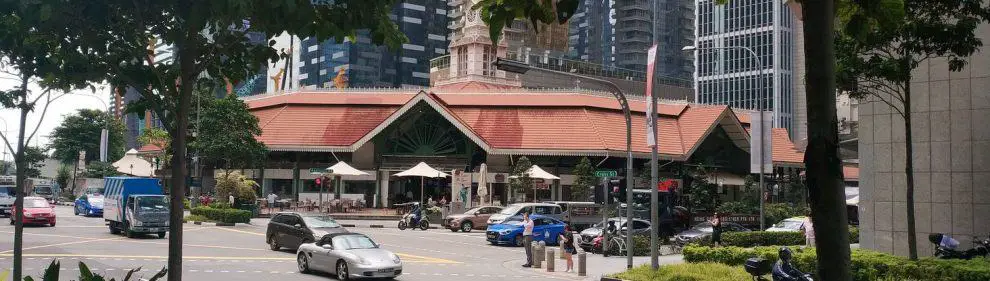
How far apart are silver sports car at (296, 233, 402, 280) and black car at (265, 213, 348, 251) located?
14.9 feet

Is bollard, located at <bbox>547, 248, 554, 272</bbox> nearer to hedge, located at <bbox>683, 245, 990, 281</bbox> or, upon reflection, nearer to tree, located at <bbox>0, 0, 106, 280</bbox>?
hedge, located at <bbox>683, 245, 990, 281</bbox>

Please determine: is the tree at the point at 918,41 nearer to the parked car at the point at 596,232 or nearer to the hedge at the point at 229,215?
the parked car at the point at 596,232

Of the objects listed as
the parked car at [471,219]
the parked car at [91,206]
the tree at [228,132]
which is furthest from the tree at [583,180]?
the parked car at [91,206]

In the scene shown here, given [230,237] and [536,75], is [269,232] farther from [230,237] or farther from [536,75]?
[536,75]

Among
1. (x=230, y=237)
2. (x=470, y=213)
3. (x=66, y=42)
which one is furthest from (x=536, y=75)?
(x=66, y=42)

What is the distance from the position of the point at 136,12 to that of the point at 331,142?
165 ft

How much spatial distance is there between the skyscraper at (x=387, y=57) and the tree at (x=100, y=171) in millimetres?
50299

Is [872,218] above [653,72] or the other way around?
the other way around

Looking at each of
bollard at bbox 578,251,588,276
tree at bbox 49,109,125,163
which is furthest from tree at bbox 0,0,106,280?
tree at bbox 49,109,125,163

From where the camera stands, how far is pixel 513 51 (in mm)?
109312

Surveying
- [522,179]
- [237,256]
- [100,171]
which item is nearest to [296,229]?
[237,256]

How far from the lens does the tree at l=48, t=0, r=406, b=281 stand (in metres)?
6.99

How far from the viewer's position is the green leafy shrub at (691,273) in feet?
61.4

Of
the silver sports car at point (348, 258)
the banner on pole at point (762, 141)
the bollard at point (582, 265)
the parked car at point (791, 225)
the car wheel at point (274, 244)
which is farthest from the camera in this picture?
the parked car at point (791, 225)
